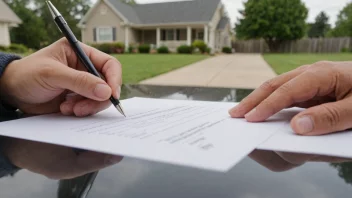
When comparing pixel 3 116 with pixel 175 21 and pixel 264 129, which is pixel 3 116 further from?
pixel 175 21

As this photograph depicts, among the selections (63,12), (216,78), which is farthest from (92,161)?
(63,12)

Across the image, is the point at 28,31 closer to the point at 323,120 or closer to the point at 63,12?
the point at 63,12

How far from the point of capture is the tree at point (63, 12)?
2895cm

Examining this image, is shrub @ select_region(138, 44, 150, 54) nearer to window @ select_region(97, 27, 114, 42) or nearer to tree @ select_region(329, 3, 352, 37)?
window @ select_region(97, 27, 114, 42)

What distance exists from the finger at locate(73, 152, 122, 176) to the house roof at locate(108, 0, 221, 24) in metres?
17.6

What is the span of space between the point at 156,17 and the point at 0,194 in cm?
1963

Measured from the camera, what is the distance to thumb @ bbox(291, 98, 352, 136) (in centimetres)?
55

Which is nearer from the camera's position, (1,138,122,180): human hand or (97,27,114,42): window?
(1,138,122,180): human hand

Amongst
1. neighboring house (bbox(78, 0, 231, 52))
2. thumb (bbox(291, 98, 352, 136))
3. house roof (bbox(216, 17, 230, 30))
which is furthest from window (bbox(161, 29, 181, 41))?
thumb (bbox(291, 98, 352, 136))

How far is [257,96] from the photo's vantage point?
778 mm

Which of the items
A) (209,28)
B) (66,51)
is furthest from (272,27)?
(66,51)

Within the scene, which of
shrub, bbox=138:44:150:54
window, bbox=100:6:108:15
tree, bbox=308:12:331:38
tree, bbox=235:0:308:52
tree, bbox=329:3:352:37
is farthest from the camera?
tree, bbox=308:12:331:38

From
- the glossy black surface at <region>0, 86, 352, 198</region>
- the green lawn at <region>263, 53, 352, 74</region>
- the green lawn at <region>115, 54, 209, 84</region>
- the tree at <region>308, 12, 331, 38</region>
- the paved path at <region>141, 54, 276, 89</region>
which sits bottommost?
the paved path at <region>141, 54, 276, 89</region>

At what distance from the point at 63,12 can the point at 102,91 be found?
3234 cm
